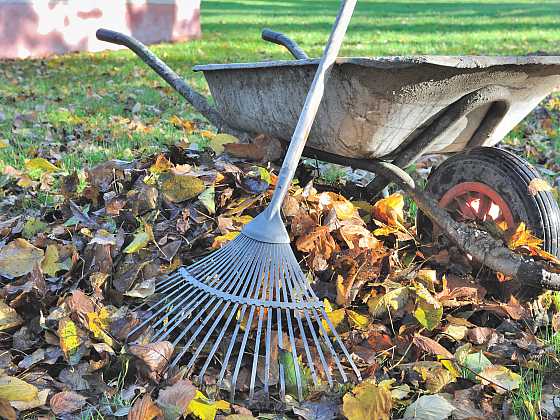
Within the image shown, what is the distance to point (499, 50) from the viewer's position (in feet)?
32.6

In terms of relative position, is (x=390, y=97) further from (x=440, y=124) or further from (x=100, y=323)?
(x=100, y=323)

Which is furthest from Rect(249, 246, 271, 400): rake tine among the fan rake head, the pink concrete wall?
the pink concrete wall

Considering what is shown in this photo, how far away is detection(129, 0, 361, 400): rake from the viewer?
5.69 feet

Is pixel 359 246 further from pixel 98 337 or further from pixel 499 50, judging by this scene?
pixel 499 50

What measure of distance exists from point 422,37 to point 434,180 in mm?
9947

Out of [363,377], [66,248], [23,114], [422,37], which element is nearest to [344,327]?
[363,377]

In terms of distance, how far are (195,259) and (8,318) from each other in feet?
2.05

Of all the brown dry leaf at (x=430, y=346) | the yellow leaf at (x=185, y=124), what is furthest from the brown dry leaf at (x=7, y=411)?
the yellow leaf at (x=185, y=124)

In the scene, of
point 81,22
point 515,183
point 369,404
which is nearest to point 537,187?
point 515,183

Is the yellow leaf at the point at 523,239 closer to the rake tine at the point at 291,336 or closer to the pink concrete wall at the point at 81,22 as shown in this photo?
the rake tine at the point at 291,336

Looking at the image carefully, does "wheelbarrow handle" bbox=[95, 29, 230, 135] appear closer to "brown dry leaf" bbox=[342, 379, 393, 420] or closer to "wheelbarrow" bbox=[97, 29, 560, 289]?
→ "wheelbarrow" bbox=[97, 29, 560, 289]

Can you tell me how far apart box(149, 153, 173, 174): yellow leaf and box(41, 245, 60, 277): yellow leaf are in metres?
0.53

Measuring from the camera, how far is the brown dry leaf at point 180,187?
7.43 ft

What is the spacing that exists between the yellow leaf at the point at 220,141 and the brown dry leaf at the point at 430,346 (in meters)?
1.17
